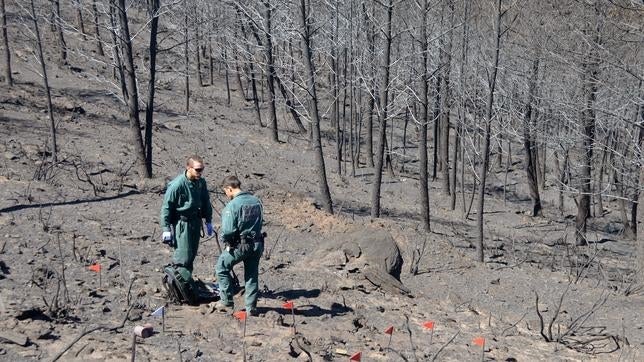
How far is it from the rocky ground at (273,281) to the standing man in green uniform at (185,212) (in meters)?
0.59

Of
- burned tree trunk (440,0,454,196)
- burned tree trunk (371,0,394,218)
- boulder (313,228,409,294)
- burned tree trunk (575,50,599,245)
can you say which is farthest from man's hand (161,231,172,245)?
burned tree trunk (575,50,599,245)

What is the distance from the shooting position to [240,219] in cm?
774

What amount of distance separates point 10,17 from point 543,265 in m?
32.0

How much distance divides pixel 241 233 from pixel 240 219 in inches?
5.9

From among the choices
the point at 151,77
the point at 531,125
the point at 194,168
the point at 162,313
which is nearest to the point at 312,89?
the point at 151,77

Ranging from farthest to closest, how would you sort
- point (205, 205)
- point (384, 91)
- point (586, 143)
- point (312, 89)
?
point (586, 143) < point (384, 91) < point (312, 89) < point (205, 205)

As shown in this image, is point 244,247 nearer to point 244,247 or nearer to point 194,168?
point 244,247

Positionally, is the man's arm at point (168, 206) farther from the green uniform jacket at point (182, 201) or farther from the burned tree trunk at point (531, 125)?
the burned tree trunk at point (531, 125)

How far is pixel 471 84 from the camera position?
26375 mm

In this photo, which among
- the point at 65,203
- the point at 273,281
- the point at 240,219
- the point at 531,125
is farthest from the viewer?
the point at 531,125

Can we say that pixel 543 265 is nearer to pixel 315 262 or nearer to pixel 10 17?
pixel 315 262

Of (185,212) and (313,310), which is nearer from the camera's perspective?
(185,212)

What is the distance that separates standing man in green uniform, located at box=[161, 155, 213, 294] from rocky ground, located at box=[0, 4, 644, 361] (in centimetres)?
59

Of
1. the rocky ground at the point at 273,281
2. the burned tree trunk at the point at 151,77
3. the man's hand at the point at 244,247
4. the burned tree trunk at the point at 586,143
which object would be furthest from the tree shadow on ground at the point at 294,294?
the burned tree trunk at the point at 586,143
